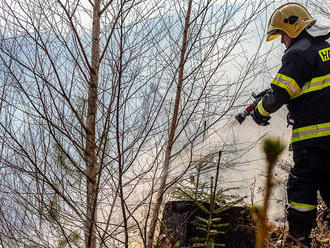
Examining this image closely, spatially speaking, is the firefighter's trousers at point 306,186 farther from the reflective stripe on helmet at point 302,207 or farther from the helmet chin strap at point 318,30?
the helmet chin strap at point 318,30

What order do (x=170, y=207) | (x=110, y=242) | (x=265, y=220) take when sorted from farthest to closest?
(x=170, y=207) → (x=110, y=242) → (x=265, y=220)

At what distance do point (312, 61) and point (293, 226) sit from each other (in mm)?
1302

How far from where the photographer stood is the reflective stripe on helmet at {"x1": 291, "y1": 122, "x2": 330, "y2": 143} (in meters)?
2.34

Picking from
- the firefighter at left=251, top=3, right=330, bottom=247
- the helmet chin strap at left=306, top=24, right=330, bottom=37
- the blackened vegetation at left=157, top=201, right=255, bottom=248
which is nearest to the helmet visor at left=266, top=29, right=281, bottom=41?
the firefighter at left=251, top=3, right=330, bottom=247

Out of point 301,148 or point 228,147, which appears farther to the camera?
point 228,147

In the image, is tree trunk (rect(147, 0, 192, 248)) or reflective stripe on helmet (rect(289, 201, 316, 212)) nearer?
reflective stripe on helmet (rect(289, 201, 316, 212))

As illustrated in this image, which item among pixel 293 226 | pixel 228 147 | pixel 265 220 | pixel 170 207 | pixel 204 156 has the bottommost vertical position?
pixel 265 220

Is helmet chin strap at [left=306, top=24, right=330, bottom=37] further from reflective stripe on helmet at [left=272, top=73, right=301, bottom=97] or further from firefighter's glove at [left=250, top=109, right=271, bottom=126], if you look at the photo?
firefighter's glove at [left=250, top=109, right=271, bottom=126]

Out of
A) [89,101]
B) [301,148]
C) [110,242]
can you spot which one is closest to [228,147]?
[301,148]

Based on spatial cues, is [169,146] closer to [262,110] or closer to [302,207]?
[262,110]

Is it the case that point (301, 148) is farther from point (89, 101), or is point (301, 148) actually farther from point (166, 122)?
point (89, 101)

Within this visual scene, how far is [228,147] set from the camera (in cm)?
301

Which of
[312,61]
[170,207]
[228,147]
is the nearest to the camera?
[312,61]

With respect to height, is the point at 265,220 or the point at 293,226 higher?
the point at 293,226
